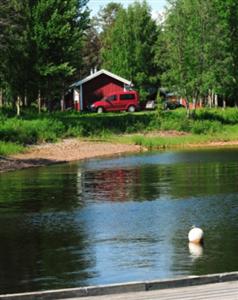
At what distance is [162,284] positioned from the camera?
12195 mm

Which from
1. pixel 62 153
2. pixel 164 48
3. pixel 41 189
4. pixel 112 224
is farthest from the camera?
pixel 164 48

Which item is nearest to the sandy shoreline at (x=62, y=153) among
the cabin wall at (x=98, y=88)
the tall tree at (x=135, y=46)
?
the cabin wall at (x=98, y=88)

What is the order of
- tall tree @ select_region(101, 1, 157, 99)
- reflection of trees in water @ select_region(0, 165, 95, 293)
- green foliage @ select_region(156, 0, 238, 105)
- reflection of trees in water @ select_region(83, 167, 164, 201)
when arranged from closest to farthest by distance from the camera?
reflection of trees in water @ select_region(0, 165, 95, 293), reflection of trees in water @ select_region(83, 167, 164, 201), green foliage @ select_region(156, 0, 238, 105), tall tree @ select_region(101, 1, 157, 99)

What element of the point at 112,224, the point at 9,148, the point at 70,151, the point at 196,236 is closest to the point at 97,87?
the point at 70,151

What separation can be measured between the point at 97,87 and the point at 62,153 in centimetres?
3284

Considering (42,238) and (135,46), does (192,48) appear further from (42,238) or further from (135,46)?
(42,238)

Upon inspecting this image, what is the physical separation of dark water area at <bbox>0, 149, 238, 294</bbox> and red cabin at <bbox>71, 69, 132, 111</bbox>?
139 feet

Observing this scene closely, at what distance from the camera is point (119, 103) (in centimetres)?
7375

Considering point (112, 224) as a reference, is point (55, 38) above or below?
above

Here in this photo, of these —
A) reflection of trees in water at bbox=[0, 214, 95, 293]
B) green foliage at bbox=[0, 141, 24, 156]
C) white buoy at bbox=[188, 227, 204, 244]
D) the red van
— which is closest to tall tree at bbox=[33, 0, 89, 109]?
the red van

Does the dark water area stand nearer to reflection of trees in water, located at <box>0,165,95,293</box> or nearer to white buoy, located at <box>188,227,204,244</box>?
reflection of trees in water, located at <box>0,165,95,293</box>

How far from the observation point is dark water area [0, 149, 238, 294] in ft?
51.9

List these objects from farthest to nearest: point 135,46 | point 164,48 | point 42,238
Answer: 1. point 135,46
2. point 164,48
3. point 42,238

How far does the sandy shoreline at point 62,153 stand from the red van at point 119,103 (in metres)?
18.7
